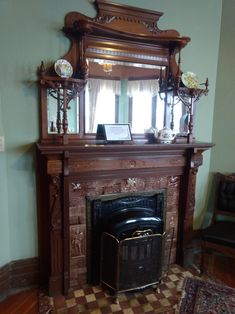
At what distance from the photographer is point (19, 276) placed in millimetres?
2070

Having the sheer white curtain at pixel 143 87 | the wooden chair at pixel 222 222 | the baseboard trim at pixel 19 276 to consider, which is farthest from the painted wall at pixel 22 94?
the wooden chair at pixel 222 222

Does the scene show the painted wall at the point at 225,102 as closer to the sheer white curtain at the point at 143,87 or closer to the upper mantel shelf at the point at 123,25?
the upper mantel shelf at the point at 123,25

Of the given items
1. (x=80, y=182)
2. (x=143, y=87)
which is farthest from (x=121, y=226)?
(x=143, y=87)

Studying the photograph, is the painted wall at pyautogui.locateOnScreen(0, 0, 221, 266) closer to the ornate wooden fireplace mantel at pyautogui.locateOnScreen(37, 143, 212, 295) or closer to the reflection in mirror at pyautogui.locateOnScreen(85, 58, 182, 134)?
the ornate wooden fireplace mantel at pyautogui.locateOnScreen(37, 143, 212, 295)

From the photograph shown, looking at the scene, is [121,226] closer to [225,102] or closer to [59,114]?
[59,114]

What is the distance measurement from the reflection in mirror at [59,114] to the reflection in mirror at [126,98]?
0.31 feet

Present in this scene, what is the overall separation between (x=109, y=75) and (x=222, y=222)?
185cm

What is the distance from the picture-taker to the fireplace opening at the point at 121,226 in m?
1.99

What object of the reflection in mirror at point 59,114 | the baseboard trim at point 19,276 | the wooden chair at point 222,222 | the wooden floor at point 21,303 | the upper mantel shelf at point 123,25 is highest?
the upper mantel shelf at point 123,25

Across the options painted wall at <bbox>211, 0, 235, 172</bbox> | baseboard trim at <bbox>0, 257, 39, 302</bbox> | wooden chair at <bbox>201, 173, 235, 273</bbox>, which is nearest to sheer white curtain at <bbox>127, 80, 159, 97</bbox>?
painted wall at <bbox>211, 0, 235, 172</bbox>

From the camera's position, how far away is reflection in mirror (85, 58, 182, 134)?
82.4 inches

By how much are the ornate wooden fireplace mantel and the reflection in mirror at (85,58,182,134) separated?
0.97 ft

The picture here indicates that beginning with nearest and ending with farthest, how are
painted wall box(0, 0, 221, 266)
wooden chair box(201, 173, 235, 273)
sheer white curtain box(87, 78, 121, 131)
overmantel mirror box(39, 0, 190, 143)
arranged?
painted wall box(0, 0, 221, 266) → overmantel mirror box(39, 0, 190, 143) → sheer white curtain box(87, 78, 121, 131) → wooden chair box(201, 173, 235, 273)

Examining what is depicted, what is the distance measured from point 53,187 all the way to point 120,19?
59.5 inches
